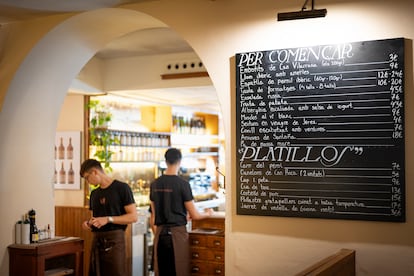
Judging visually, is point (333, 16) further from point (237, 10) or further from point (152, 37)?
point (152, 37)

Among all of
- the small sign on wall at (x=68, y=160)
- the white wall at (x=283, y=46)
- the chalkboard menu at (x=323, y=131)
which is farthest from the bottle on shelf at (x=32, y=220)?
the small sign on wall at (x=68, y=160)

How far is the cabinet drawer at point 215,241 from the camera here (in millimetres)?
5215

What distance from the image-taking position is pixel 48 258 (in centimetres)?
476

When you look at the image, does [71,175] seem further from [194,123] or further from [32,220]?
[194,123]

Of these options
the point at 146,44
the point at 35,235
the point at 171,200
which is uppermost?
the point at 146,44

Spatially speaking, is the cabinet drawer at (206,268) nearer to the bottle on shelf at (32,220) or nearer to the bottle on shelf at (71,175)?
the bottle on shelf at (32,220)

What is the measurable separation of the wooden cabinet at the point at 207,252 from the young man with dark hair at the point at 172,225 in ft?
0.43

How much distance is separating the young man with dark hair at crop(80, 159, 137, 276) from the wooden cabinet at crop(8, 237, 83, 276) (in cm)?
34

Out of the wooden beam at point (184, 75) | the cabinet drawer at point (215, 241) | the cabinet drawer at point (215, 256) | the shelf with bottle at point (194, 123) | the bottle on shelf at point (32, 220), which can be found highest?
the wooden beam at point (184, 75)

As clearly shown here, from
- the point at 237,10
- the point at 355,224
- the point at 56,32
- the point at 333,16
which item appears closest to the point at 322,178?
the point at 355,224

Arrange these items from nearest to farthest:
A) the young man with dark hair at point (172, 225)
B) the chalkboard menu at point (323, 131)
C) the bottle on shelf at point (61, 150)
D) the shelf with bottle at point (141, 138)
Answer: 1. the chalkboard menu at point (323, 131)
2. the young man with dark hair at point (172, 225)
3. the bottle on shelf at point (61, 150)
4. the shelf with bottle at point (141, 138)

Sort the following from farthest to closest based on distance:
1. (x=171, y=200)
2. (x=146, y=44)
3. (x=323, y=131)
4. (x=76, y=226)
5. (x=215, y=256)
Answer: (x=76, y=226), (x=146, y=44), (x=215, y=256), (x=171, y=200), (x=323, y=131)

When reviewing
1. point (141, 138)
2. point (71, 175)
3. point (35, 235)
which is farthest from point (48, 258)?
point (141, 138)

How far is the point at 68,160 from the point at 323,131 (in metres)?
4.76
